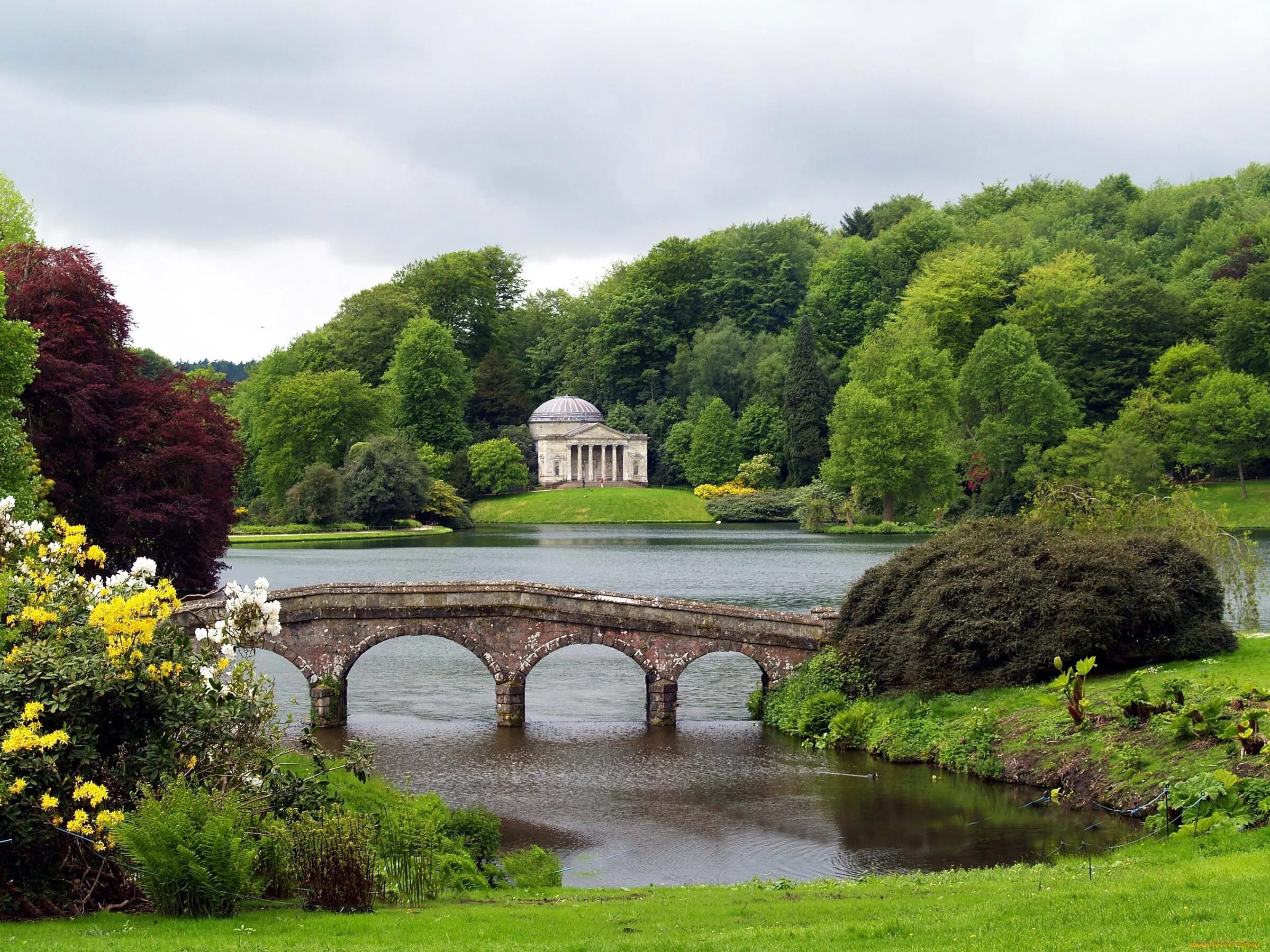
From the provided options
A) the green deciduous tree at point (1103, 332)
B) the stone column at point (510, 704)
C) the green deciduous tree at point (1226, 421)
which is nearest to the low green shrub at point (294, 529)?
the green deciduous tree at point (1103, 332)

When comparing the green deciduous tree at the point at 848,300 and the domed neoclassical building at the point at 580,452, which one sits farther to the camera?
the domed neoclassical building at the point at 580,452

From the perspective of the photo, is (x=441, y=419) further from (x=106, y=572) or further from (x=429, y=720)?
(x=429, y=720)

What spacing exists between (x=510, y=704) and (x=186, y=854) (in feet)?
64.6

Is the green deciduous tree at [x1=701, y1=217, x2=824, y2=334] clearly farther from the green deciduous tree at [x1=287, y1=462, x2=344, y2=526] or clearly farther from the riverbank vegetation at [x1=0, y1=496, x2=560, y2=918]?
the riverbank vegetation at [x1=0, y1=496, x2=560, y2=918]

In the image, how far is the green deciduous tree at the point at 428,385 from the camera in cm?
11825

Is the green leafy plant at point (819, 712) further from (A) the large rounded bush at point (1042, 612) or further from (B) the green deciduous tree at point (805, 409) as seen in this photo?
(B) the green deciduous tree at point (805, 409)

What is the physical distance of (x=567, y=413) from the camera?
5221 inches

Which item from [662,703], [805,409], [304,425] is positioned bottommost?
[662,703]

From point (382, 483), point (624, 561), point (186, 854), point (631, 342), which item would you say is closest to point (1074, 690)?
point (186, 854)

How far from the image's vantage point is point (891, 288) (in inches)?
4825

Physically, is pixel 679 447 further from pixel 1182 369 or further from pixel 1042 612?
pixel 1042 612

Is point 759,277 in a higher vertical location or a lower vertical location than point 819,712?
higher

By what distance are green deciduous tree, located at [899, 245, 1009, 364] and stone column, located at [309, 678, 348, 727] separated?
77.5 m

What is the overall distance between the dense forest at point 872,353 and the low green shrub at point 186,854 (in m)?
69.1
